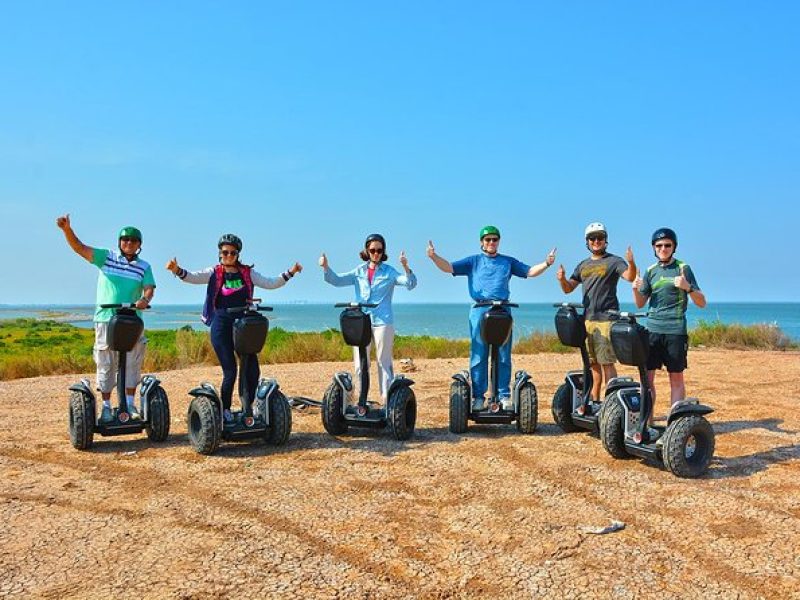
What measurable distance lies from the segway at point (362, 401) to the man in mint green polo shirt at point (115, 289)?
185 cm

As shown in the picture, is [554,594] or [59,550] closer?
[554,594]

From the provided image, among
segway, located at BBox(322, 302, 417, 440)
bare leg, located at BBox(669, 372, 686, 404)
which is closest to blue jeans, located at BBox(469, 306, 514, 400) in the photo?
segway, located at BBox(322, 302, 417, 440)

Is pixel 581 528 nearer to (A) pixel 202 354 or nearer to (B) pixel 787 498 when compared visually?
(B) pixel 787 498

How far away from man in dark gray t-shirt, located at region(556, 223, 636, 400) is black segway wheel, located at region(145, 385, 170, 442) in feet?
13.5

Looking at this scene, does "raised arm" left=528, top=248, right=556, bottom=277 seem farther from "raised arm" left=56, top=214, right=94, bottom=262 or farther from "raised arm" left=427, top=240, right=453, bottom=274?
"raised arm" left=56, top=214, right=94, bottom=262

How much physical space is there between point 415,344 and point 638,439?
39.9ft

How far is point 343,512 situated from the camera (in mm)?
4348

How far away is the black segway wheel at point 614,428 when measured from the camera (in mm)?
5559

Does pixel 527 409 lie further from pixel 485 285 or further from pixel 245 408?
pixel 245 408

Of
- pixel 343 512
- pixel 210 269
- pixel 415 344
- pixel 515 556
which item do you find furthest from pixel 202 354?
pixel 515 556

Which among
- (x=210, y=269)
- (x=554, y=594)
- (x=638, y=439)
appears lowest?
(x=554, y=594)

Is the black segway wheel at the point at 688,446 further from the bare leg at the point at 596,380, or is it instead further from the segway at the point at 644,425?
the bare leg at the point at 596,380

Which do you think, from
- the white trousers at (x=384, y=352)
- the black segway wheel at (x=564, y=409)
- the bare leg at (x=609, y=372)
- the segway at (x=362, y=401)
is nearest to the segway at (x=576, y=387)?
the black segway wheel at (x=564, y=409)

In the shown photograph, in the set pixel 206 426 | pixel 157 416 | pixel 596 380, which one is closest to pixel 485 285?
pixel 596 380
